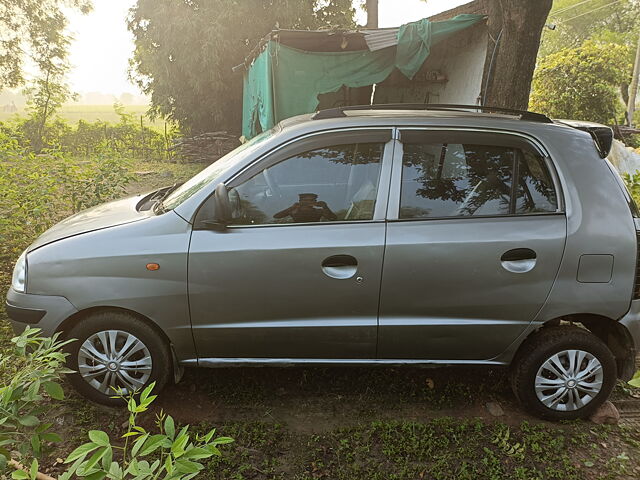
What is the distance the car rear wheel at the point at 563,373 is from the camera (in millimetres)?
2963

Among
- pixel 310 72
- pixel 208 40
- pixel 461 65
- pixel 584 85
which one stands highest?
pixel 208 40

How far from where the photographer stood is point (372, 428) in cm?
297

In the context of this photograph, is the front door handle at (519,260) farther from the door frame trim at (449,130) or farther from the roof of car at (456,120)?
the roof of car at (456,120)

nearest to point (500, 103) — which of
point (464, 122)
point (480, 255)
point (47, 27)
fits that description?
point (464, 122)

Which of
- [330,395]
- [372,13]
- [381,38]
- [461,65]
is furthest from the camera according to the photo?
[372,13]

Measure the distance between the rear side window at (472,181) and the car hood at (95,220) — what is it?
168cm

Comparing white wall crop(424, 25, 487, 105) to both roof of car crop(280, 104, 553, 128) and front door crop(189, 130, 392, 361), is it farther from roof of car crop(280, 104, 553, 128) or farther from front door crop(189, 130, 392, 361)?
front door crop(189, 130, 392, 361)

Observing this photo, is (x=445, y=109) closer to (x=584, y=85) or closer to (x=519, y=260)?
(x=519, y=260)

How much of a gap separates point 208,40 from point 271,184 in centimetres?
1296

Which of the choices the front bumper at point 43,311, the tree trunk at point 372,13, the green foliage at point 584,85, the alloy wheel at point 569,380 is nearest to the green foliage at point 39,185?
the front bumper at point 43,311

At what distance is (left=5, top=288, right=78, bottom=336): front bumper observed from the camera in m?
2.88

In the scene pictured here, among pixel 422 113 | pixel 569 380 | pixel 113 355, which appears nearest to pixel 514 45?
pixel 422 113

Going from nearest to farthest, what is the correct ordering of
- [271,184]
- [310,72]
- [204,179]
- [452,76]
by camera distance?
[271,184], [204,179], [310,72], [452,76]

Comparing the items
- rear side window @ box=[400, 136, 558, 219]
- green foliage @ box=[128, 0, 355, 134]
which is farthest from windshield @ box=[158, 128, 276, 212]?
green foliage @ box=[128, 0, 355, 134]
